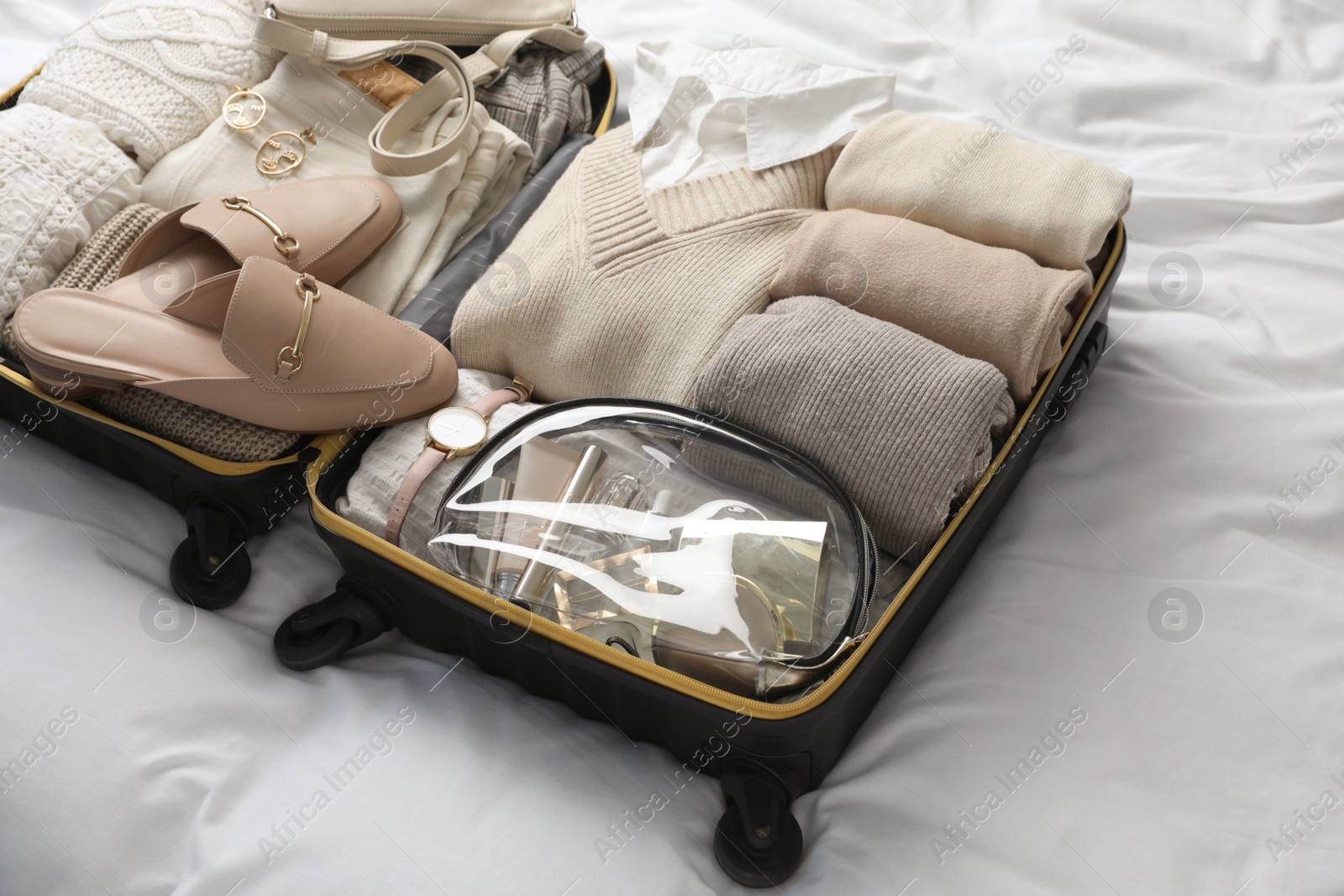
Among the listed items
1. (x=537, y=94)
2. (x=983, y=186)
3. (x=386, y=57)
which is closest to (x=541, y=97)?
(x=537, y=94)

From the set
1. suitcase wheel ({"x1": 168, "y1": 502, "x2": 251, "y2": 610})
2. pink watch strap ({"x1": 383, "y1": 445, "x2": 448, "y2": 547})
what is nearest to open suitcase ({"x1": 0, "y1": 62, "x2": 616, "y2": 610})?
suitcase wheel ({"x1": 168, "y1": 502, "x2": 251, "y2": 610})

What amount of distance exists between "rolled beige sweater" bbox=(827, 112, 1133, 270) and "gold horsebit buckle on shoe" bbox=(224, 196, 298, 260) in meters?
0.49

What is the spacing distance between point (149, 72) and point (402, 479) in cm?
54

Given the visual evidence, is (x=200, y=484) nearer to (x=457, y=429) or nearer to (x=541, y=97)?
(x=457, y=429)

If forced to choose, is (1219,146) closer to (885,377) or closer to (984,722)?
(885,377)

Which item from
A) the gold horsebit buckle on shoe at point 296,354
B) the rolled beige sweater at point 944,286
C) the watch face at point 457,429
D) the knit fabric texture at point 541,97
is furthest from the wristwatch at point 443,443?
the knit fabric texture at point 541,97

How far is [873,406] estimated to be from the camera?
0.68 meters

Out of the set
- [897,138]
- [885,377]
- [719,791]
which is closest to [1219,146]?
[897,138]

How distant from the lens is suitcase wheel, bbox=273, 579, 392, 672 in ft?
2.44

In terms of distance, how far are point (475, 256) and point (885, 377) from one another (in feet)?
1.49

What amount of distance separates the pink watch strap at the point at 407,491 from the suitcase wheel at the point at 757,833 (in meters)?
0.32

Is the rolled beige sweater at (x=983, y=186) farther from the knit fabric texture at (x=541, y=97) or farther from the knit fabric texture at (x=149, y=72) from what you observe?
the knit fabric texture at (x=149, y=72)

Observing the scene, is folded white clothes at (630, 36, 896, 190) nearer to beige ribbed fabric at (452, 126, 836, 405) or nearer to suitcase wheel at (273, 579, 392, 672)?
beige ribbed fabric at (452, 126, 836, 405)

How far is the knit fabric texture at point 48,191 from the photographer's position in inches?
32.2
